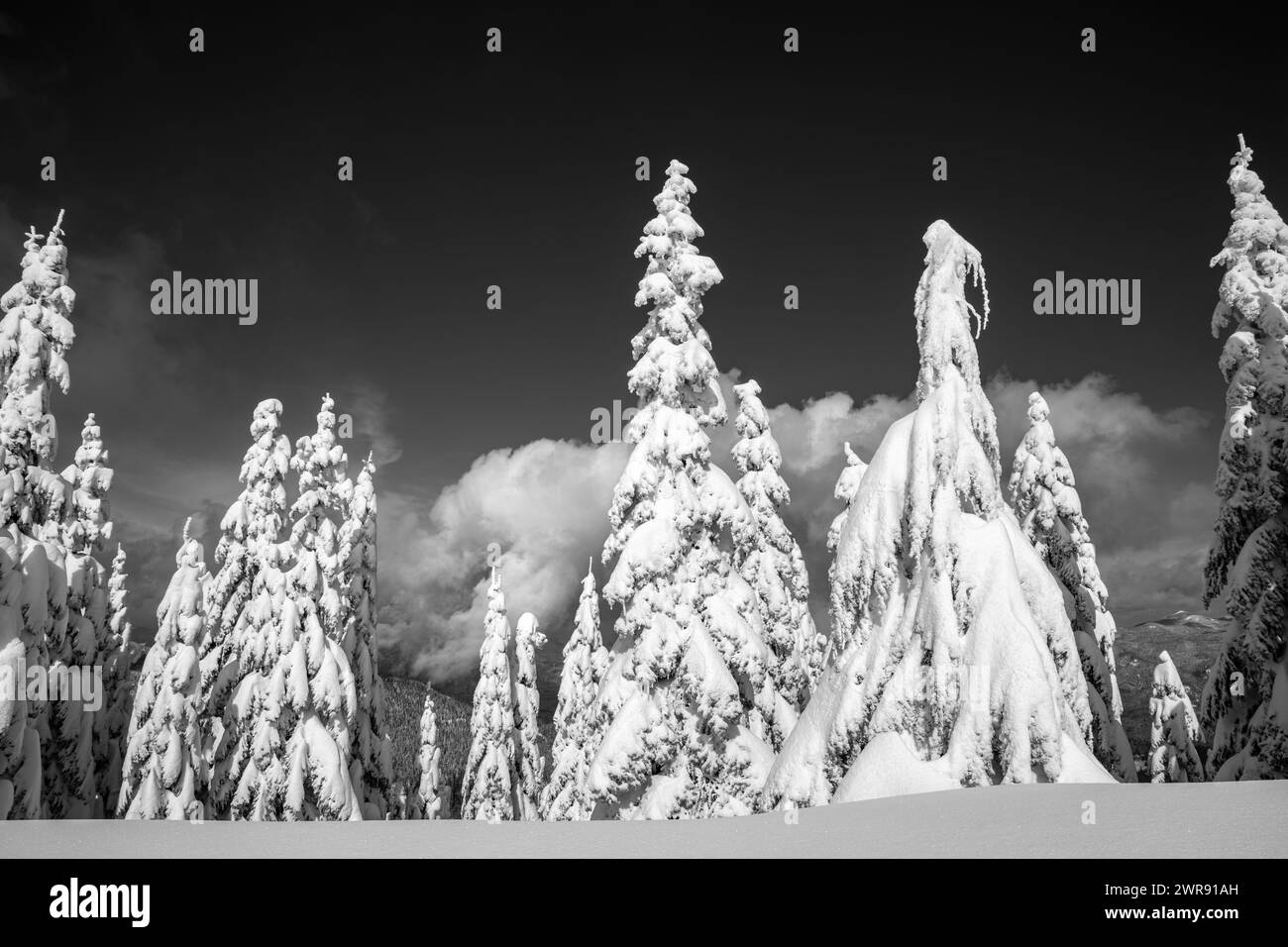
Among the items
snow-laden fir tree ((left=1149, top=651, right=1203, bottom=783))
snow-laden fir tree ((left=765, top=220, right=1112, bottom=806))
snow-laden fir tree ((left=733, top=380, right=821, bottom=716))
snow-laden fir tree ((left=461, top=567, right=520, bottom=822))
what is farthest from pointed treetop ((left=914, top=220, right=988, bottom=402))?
snow-laden fir tree ((left=461, top=567, right=520, bottom=822))

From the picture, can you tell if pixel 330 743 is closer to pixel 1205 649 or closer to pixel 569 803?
pixel 569 803

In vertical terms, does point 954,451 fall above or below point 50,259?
below

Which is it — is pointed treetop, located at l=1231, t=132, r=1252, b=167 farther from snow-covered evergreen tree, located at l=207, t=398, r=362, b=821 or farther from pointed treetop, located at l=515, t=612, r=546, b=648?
pointed treetop, located at l=515, t=612, r=546, b=648

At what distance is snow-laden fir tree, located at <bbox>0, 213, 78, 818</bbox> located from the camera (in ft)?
56.5

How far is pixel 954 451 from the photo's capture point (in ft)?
38.4

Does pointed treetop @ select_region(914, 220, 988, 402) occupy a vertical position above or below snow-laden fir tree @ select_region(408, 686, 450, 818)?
above

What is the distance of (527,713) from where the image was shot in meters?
41.9

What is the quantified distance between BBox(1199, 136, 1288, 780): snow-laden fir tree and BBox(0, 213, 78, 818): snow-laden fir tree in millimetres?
25438

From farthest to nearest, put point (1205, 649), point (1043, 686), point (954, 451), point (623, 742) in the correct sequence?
point (1205, 649), point (623, 742), point (954, 451), point (1043, 686)

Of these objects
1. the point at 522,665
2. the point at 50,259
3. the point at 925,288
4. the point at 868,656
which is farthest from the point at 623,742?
the point at 522,665

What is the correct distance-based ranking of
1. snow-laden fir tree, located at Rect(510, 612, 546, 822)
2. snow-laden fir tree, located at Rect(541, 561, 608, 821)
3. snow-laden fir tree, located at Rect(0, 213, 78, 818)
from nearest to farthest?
1. snow-laden fir tree, located at Rect(0, 213, 78, 818)
2. snow-laden fir tree, located at Rect(541, 561, 608, 821)
3. snow-laden fir tree, located at Rect(510, 612, 546, 822)

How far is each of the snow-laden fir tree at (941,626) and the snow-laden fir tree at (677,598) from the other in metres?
2.97

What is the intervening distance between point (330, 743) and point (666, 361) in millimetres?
14787

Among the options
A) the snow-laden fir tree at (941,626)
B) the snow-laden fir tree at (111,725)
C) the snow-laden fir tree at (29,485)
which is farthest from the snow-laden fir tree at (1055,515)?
the snow-laden fir tree at (111,725)
